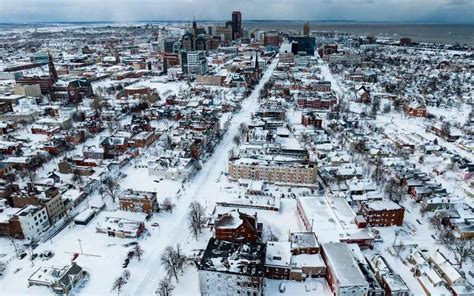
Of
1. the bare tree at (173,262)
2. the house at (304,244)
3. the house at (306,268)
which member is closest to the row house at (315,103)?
the house at (304,244)

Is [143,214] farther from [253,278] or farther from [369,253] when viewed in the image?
[369,253]

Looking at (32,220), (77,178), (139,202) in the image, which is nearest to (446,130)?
(139,202)

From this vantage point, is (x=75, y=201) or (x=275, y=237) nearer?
(x=275, y=237)

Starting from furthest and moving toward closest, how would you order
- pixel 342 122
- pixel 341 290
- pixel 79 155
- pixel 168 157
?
pixel 342 122 → pixel 79 155 → pixel 168 157 → pixel 341 290

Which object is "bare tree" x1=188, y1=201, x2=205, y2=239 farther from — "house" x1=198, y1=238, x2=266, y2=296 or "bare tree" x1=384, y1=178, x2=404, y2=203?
"bare tree" x1=384, y1=178, x2=404, y2=203

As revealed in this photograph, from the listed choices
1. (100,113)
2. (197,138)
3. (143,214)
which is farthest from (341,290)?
(100,113)

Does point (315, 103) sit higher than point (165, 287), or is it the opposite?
point (315, 103)

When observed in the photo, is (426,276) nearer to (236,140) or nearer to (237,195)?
(237,195)

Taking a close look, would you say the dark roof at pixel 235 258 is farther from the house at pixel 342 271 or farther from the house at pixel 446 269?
the house at pixel 446 269
